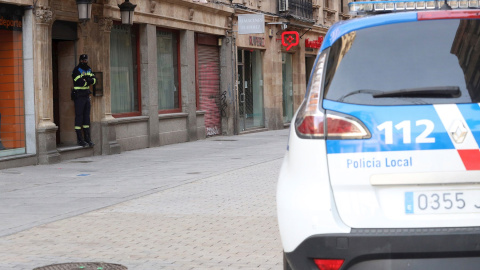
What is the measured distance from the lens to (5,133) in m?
16.5

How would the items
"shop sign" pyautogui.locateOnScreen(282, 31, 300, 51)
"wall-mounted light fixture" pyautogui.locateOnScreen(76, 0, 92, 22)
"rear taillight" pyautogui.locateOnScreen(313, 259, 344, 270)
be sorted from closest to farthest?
1. "rear taillight" pyautogui.locateOnScreen(313, 259, 344, 270)
2. "wall-mounted light fixture" pyautogui.locateOnScreen(76, 0, 92, 22)
3. "shop sign" pyautogui.locateOnScreen(282, 31, 300, 51)

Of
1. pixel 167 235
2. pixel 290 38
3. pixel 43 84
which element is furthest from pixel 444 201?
pixel 290 38

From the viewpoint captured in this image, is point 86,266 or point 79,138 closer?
point 86,266

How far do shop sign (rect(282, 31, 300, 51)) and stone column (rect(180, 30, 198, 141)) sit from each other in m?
7.72

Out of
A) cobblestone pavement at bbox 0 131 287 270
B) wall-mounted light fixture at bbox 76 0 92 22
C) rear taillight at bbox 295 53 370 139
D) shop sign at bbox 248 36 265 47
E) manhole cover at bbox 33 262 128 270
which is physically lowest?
manhole cover at bbox 33 262 128 270

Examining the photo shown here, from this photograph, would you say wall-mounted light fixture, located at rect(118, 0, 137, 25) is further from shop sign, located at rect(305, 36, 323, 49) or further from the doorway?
shop sign, located at rect(305, 36, 323, 49)

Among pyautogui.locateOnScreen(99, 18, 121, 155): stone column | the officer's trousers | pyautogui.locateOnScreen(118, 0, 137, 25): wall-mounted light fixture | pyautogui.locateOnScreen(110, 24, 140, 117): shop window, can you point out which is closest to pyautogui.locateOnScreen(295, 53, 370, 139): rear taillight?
the officer's trousers

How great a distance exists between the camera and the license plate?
4.08 metres

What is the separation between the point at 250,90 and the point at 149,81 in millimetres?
8205

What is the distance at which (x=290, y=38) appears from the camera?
31391mm

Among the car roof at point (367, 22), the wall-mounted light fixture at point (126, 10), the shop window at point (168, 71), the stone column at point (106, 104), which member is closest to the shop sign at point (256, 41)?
the shop window at point (168, 71)

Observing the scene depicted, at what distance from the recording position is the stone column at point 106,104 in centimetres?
1919

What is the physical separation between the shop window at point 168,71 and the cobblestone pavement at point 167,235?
36.8 ft

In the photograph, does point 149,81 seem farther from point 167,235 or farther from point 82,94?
point 167,235
